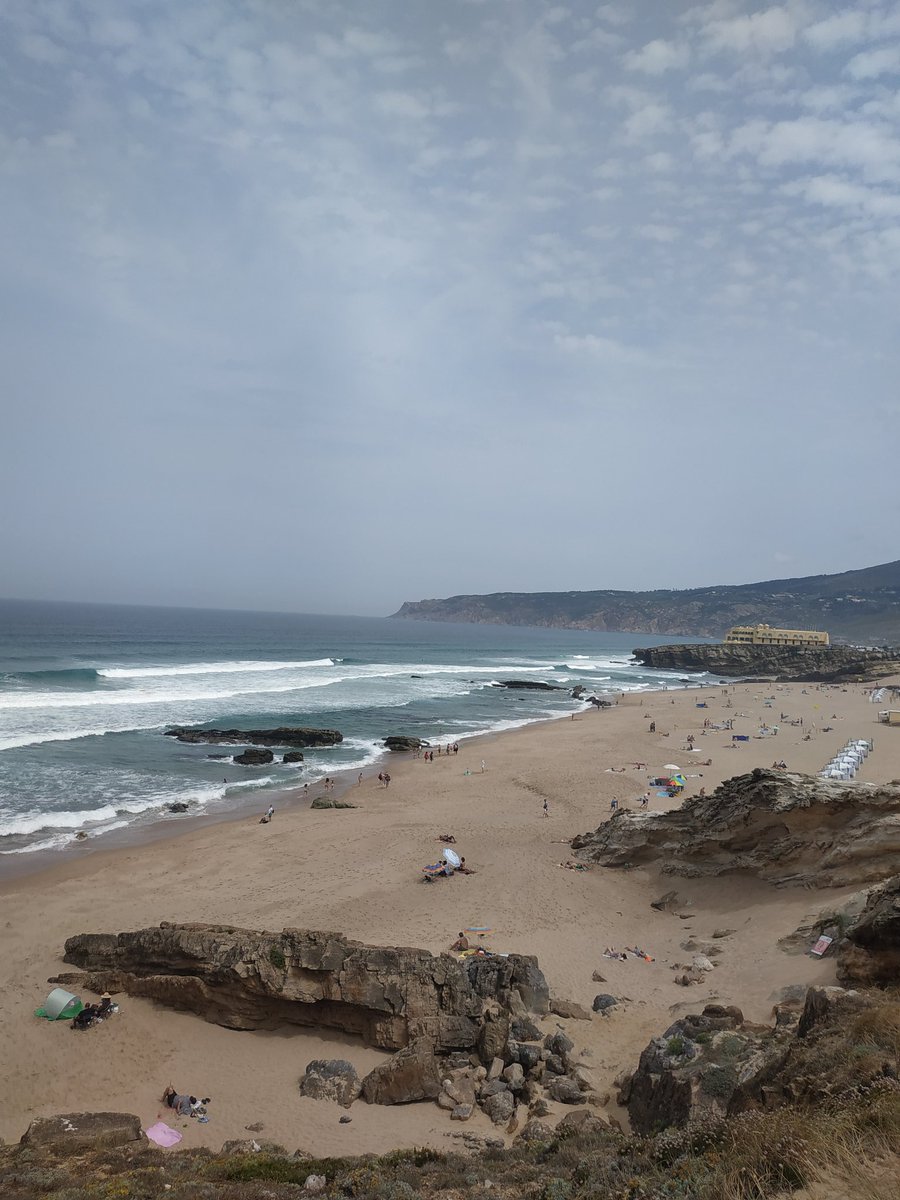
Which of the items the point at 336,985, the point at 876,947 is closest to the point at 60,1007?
the point at 336,985

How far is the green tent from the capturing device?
10.5 metres

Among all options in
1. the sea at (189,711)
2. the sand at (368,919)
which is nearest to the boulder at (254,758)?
the sea at (189,711)

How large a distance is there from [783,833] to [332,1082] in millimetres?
10285

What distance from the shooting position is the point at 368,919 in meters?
14.4

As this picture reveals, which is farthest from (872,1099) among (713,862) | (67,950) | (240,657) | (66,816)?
(240,657)

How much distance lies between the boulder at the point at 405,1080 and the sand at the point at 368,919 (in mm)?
153

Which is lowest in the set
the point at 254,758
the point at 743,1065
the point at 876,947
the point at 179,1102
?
the point at 254,758

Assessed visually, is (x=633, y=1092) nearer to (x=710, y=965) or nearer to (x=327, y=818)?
(x=710, y=965)

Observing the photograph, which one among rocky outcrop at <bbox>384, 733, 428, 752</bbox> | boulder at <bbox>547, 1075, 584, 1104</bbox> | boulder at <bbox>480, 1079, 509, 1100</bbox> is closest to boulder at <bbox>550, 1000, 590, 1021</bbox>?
boulder at <bbox>547, 1075, 584, 1104</bbox>

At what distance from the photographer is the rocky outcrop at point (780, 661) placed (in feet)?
261

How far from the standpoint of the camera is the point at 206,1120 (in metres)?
8.32

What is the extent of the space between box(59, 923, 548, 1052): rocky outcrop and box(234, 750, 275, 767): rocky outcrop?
20769 mm

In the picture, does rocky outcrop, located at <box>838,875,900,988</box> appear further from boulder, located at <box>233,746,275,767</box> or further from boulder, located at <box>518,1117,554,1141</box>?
boulder, located at <box>233,746,275,767</box>

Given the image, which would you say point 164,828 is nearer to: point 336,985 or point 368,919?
point 368,919
